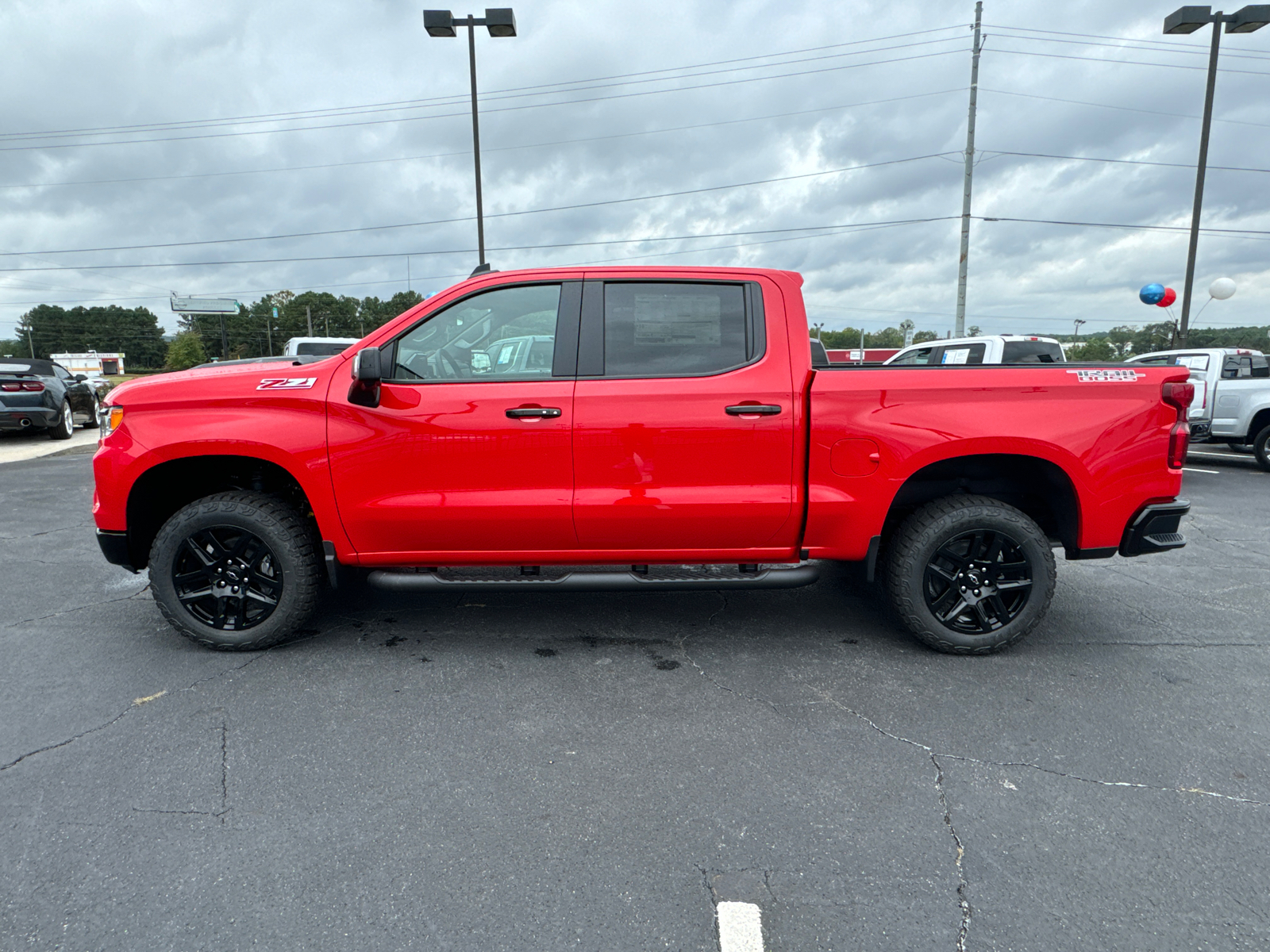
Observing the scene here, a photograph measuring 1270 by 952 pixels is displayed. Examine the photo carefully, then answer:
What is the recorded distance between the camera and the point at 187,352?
4090 inches

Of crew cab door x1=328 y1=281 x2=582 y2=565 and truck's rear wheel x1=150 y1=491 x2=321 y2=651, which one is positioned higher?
crew cab door x1=328 y1=281 x2=582 y2=565

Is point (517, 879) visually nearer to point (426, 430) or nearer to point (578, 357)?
point (426, 430)

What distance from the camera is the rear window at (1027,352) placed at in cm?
1002

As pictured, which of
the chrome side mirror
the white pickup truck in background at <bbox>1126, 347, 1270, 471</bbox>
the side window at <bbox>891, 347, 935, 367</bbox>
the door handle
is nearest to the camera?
the chrome side mirror

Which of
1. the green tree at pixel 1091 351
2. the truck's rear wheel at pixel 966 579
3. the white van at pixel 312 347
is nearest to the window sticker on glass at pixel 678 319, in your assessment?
the truck's rear wheel at pixel 966 579

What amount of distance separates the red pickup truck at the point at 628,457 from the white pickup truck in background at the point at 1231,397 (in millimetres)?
8584

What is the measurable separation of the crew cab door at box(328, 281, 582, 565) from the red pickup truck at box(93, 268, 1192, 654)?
0.01 m

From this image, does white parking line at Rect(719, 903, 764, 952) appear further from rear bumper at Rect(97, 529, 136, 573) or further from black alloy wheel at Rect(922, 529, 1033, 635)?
rear bumper at Rect(97, 529, 136, 573)

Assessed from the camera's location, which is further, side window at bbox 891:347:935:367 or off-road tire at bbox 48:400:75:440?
off-road tire at bbox 48:400:75:440

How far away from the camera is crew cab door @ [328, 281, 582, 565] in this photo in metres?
3.51

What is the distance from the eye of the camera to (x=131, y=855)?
2.24m

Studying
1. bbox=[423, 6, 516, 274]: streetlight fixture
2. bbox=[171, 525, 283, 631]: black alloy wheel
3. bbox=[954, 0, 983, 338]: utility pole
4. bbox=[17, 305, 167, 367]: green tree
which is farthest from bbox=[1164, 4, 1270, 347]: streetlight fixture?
bbox=[17, 305, 167, 367]: green tree

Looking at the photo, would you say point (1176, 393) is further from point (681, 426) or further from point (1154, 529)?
point (681, 426)

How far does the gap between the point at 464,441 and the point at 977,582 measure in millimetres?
2589
